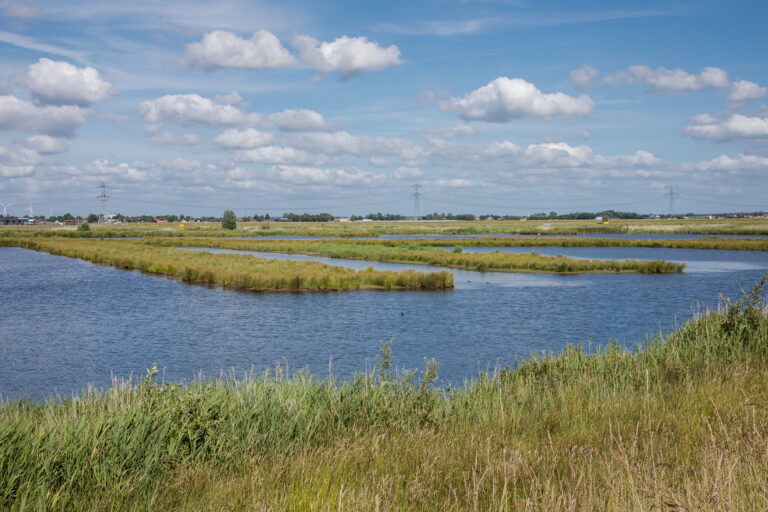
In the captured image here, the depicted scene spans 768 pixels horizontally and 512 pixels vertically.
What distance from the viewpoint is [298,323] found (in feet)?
94.2

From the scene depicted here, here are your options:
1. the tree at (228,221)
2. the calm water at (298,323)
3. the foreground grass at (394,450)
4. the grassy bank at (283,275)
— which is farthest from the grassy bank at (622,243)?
the tree at (228,221)

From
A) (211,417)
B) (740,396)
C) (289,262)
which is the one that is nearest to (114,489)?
(211,417)

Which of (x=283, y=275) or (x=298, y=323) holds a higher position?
(x=283, y=275)

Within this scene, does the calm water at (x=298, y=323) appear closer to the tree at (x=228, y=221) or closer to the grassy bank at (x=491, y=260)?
the grassy bank at (x=491, y=260)

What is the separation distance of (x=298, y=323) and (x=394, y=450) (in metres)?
21.9

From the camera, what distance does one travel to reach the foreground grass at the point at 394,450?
213 inches

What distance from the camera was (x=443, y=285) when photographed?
43.1m

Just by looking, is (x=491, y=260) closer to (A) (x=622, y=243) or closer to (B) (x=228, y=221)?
(A) (x=622, y=243)

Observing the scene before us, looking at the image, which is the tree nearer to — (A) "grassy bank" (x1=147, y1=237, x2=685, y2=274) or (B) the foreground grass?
(A) "grassy bank" (x1=147, y1=237, x2=685, y2=274)

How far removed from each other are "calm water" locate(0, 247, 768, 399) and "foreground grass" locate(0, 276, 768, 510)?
8974 millimetres

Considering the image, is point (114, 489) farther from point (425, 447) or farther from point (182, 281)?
point (182, 281)

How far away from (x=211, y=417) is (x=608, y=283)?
43.0 meters

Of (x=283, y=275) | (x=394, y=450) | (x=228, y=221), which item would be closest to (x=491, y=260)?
(x=283, y=275)

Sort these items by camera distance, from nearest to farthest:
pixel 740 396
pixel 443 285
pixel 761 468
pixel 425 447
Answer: pixel 761 468 < pixel 425 447 < pixel 740 396 < pixel 443 285
